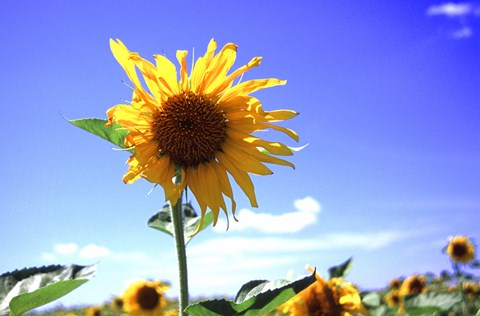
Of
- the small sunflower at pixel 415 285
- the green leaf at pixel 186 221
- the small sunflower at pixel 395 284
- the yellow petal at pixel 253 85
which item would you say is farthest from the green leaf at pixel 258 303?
→ the small sunflower at pixel 395 284

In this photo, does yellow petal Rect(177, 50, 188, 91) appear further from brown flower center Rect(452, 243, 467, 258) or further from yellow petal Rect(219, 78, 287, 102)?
brown flower center Rect(452, 243, 467, 258)

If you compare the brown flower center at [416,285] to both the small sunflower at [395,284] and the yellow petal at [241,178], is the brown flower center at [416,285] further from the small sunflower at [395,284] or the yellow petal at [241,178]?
the yellow petal at [241,178]

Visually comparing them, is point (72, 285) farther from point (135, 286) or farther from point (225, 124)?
point (135, 286)

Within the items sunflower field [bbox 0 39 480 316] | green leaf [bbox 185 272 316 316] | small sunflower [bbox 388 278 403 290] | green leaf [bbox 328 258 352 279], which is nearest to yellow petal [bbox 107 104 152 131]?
sunflower field [bbox 0 39 480 316]

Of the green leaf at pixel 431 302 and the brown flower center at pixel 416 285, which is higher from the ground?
the brown flower center at pixel 416 285

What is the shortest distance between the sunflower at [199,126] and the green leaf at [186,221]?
3.1 inches

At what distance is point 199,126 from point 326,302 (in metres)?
1.76

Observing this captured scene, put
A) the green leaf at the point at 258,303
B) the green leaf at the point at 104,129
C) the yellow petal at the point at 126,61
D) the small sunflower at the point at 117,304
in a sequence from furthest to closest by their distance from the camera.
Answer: the small sunflower at the point at 117,304, the yellow petal at the point at 126,61, the green leaf at the point at 104,129, the green leaf at the point at 258,303

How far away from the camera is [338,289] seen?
3893 mm

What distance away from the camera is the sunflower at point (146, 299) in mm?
7438

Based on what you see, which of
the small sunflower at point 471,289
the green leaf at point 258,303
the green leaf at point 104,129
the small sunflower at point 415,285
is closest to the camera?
the green leaf at point 258,303

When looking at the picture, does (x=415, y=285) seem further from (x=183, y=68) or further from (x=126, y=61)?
(x=126, y=61)

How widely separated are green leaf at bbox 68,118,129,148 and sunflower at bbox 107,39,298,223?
0.04 meters

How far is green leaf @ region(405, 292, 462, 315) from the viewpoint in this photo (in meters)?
3.49
